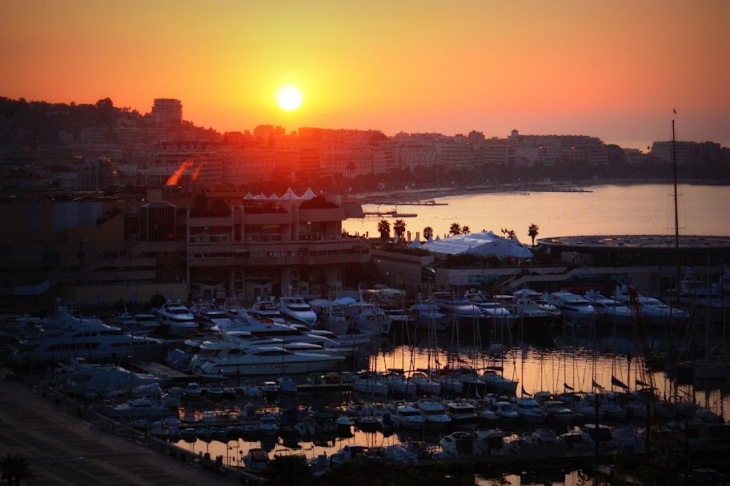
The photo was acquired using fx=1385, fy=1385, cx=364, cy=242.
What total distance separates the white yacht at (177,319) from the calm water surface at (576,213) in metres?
23.2

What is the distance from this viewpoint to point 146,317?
64.3 feet

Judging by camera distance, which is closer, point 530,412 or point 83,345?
point 530,412

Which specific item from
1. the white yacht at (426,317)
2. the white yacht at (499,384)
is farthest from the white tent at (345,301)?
the white yacht at (499,384)

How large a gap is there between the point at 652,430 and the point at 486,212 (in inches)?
1789

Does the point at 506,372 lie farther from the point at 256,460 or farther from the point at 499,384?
the point at 256,460

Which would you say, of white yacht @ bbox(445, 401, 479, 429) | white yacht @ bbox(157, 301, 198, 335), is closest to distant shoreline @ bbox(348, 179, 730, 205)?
white yacht @ bbox(157, 301, 198, 335)

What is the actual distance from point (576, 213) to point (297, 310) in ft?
127

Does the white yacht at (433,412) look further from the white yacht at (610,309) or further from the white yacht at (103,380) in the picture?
the white yacht at (610,309)

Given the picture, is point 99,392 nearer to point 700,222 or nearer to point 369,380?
point 369,380

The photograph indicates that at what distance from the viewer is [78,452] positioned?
11.5 m

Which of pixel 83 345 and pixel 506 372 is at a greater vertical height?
pixel 83 345

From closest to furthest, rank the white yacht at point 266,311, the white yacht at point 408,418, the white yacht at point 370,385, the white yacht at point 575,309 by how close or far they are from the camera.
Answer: the white yacht at point 408,418 < the white yacht at point 370,385 < the white yacht at point 266,311 < the white yacht at point 575,309

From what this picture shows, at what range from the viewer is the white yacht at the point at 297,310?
19.6 m

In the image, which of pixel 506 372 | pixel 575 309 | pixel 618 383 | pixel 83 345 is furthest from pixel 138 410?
pixel 575 309
